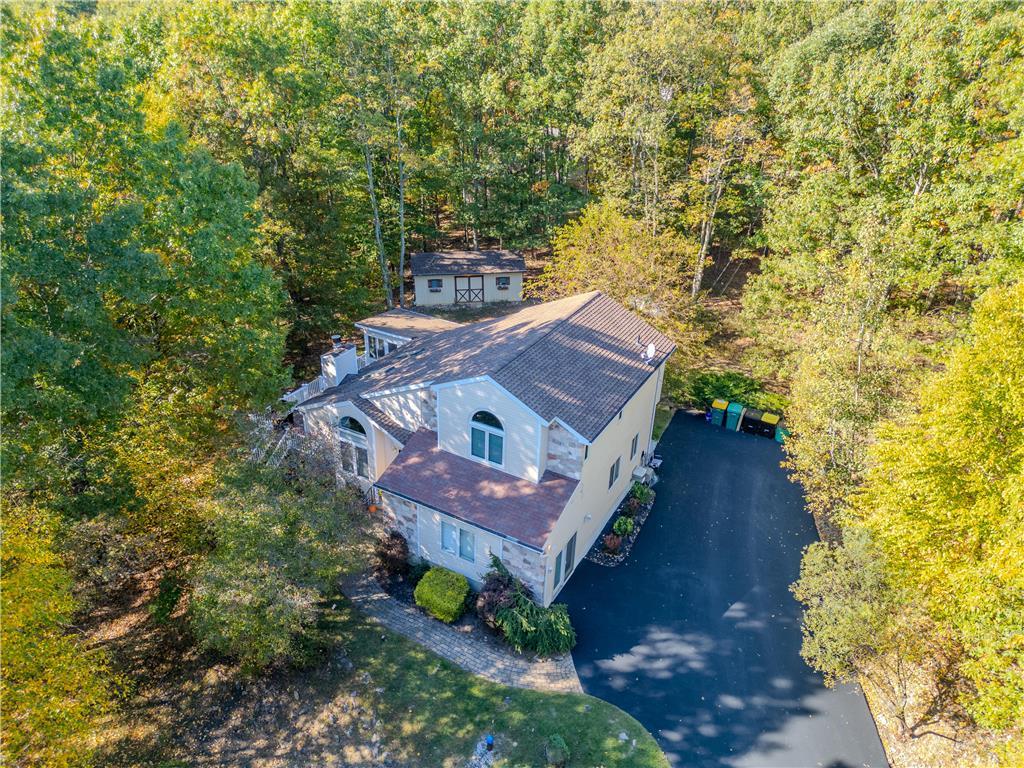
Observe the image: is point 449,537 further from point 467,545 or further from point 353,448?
point 353,448

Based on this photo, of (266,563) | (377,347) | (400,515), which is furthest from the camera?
(377,347)

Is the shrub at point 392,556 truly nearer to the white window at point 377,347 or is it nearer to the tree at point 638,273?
the white window at point 377,347

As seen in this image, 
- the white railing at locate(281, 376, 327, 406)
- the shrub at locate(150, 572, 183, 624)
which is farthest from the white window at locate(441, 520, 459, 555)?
the white railing at locate(281, 376, 327, 406)

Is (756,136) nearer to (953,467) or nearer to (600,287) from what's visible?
(600,287)

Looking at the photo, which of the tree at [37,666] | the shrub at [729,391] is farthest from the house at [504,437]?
the tree at [37,666]

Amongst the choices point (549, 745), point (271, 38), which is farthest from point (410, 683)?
point (271, 38)

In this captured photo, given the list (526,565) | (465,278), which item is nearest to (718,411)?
(526,565)

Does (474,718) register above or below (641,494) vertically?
below
